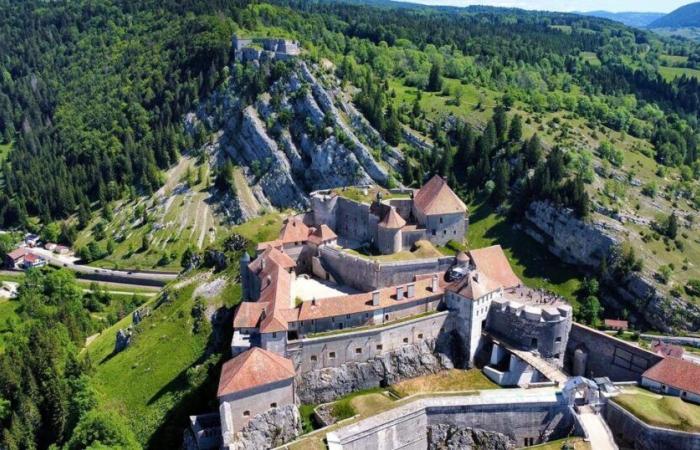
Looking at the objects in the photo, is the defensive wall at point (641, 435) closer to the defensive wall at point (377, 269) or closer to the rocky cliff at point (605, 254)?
the defensive wall at point (377, 269)

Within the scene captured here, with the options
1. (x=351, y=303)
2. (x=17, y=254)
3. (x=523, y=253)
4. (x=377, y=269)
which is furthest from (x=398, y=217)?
(x=17, y=254)

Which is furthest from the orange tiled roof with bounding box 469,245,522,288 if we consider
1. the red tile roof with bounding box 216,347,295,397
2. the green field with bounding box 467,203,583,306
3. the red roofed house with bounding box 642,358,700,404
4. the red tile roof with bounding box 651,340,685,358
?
the red tile roof with bounding box 216,347,295,397

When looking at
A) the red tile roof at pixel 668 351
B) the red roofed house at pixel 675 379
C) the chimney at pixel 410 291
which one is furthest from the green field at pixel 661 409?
the chimney at pixel 410 291

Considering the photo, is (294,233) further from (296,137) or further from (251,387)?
(296,137)

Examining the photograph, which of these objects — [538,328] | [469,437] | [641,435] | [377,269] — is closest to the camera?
[641,435]

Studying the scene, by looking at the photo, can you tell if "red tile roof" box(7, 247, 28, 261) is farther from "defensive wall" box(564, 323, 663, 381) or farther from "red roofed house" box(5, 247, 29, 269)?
"defensive wall" box(564, 323, 663, 381)
